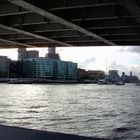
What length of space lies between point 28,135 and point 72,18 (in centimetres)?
1417

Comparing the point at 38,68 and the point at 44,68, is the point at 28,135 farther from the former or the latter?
the point at 38,68

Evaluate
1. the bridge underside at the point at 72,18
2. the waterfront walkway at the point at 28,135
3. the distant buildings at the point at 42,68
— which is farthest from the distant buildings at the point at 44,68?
the waterfront walkway at the point at 28,135

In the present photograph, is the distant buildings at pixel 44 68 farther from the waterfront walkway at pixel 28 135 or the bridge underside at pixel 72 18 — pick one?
the waterfront walkway at pixel 28 135

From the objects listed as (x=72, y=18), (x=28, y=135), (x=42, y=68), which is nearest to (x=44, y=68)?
(x=42, y=68)

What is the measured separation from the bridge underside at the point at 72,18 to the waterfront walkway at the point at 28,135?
1033 centimetres

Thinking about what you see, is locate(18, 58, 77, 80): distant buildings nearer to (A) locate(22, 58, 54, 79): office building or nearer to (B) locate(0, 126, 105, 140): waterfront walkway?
(A) locate(22, 58, 54, 79): office building

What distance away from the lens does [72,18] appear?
18.3 meters

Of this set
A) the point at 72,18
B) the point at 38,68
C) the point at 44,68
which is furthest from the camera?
the point at 38,68

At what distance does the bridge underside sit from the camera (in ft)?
51.0

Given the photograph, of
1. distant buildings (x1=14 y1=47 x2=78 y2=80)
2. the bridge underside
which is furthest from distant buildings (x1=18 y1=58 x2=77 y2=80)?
the bridge underside

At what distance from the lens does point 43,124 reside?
1110 inches

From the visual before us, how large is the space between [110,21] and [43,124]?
11.5 m

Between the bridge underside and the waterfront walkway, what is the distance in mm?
10334

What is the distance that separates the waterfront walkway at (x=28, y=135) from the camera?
4.44m
